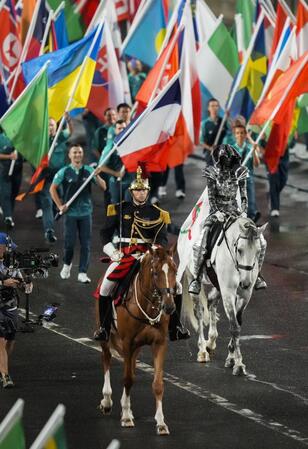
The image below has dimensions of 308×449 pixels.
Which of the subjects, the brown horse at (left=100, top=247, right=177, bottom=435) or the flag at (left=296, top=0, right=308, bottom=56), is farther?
the flag at (left=296, top=0, right=308, bottom=56)

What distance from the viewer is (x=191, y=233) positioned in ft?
60.2

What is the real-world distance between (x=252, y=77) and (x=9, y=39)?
5.48 m

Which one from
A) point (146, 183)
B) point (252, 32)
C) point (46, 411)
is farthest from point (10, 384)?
point (252, 32)

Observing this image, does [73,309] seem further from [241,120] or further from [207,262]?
[241,120]

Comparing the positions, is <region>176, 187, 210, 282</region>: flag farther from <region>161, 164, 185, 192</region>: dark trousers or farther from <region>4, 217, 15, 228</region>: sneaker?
<region>161, 164, 185, 192</region>: dark trousers

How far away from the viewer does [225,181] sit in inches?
689

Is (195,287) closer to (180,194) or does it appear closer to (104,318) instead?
(104,318)

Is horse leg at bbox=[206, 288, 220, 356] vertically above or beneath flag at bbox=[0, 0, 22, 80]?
beneath

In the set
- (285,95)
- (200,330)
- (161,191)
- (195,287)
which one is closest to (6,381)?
(200,330)

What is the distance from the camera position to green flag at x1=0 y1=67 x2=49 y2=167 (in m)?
23.3

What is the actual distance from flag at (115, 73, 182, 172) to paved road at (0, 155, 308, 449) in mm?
2117

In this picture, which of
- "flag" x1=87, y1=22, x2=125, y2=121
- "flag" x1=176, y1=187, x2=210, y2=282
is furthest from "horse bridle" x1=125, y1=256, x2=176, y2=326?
"flag" x1=87, y1=22, x2=125, y2=121

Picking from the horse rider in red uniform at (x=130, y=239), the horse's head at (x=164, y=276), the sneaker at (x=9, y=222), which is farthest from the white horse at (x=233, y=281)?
the sneaker at (x=9, y=222)

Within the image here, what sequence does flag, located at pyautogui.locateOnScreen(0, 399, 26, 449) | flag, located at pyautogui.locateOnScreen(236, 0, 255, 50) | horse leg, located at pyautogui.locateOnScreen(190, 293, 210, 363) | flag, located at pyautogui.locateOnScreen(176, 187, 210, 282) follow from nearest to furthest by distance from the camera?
1. flag, located at pyautogui.locateOnScreen(0, 399, 26, 449)
2. horse leg, located at pyautogui.locateOnScreen(190, 293, 210, 363)
3. flag, located at pyautogui.locateOnScreen(176, 187, 210, 282)
4. flag, located at pyautogui.locateOnScreen(236, 0, 255, 50)
